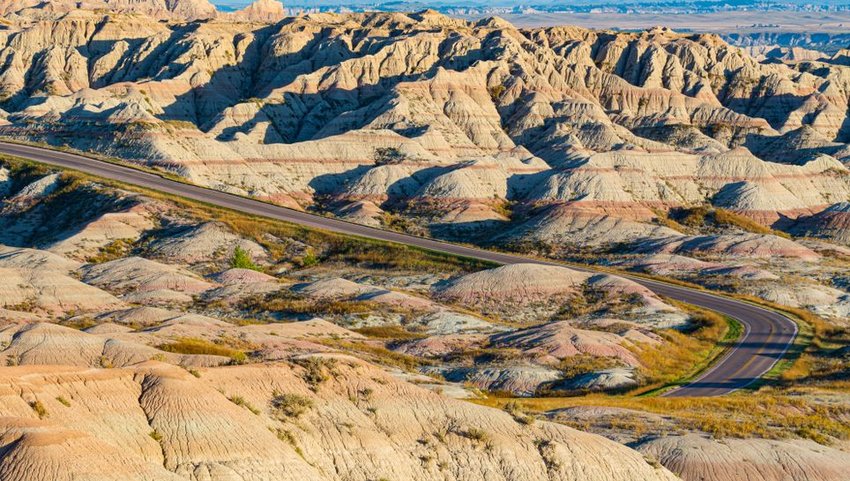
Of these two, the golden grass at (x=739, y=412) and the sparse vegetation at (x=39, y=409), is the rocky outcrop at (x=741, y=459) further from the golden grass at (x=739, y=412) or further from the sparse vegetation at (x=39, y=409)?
the sparse vegetation at (x=39, y=409)

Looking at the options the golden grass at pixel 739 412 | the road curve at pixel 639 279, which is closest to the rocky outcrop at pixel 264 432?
the golden grass at pixel 739 412

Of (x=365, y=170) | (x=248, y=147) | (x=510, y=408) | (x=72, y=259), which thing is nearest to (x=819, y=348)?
(x=510, y=408)

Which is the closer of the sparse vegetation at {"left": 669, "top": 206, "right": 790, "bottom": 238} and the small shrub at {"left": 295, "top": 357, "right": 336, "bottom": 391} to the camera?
the small shrub at {"left": 295, "top": 357, "right": 336, "bottom": 391}

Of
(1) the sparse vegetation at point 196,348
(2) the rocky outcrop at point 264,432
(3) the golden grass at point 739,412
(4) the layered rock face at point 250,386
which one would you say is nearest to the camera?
(2) the rocky outcrop at point 264,432

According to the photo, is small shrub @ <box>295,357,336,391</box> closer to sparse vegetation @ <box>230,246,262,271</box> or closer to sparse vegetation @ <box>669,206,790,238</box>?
sparse vegetation @ <box>230,246,262,271</box>

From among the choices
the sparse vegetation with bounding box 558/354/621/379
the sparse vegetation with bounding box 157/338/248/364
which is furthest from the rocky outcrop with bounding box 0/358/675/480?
the sparse vegetation with bounding box 558/354/621/379

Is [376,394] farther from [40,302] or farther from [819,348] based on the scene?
[819,348]
